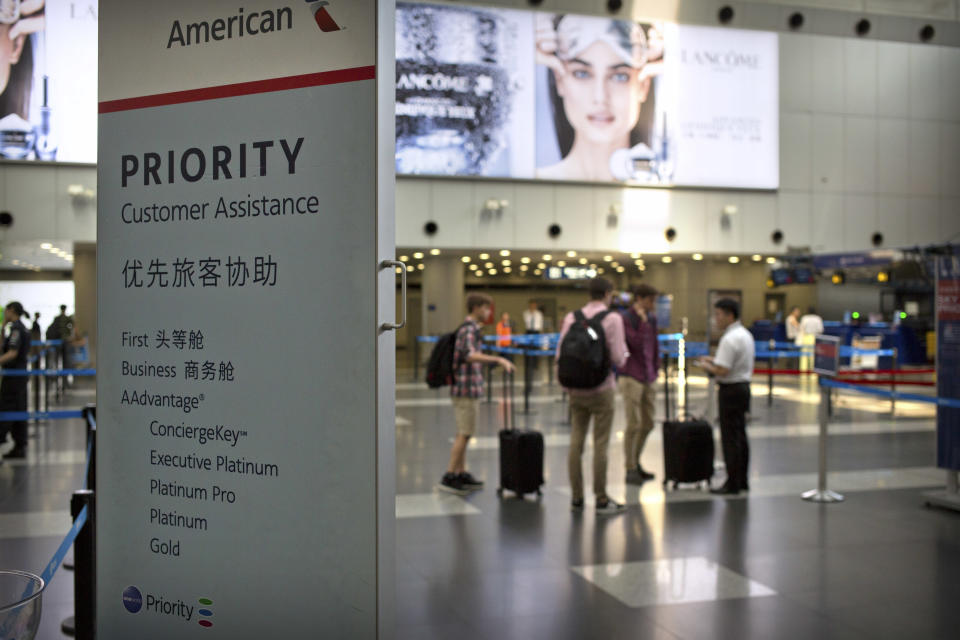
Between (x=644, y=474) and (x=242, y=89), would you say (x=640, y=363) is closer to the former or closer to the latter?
(x=644, y=474)

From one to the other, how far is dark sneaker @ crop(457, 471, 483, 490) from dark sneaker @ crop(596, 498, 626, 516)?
142cm

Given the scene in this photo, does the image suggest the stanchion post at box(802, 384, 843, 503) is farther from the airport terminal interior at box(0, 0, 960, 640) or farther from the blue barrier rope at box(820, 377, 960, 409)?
the blue barrier rope at box(820, 377, 960, 409)

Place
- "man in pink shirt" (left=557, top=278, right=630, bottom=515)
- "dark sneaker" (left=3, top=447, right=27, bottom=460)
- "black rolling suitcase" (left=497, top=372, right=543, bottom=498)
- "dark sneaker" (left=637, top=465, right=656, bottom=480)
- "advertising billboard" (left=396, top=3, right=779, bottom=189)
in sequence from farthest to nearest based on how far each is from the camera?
1. "advertising billboard" (left=396, top=3, right=779, bottom=189)
2. "dark sneaker" (left=3, top=447, right=27, bottom=460)
3. "dark sneaker" (left=637, top=465, right=656, bottom=480)
4. "black rolling suitcase" (left=497, top=372, right=543, bottom=498)
5. "man in pink shirt" (left=557, top=278, right=630, bottom=515)

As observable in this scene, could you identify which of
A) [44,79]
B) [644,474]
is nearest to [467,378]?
[644,474]

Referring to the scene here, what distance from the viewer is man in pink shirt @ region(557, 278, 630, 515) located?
724 centimetres

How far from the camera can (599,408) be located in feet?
23.8

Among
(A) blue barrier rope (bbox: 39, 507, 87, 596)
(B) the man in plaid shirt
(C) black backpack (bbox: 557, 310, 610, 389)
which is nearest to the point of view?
(A) blue barrier rope (bbox: 39, 507, 87, 596)

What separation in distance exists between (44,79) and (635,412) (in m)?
19.3

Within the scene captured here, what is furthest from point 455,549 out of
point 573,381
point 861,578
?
point 861,578

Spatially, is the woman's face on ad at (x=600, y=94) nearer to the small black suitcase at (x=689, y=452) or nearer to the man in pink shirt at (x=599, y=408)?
the small black suitcase at (x=689, y=452)

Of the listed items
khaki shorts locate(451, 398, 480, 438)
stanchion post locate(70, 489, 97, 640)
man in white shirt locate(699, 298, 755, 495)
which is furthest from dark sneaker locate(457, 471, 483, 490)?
stanchion post locate(70, 489, 97, 640)

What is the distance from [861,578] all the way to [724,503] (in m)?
2.25

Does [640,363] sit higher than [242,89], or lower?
lower

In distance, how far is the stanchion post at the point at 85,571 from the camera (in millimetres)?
3270
